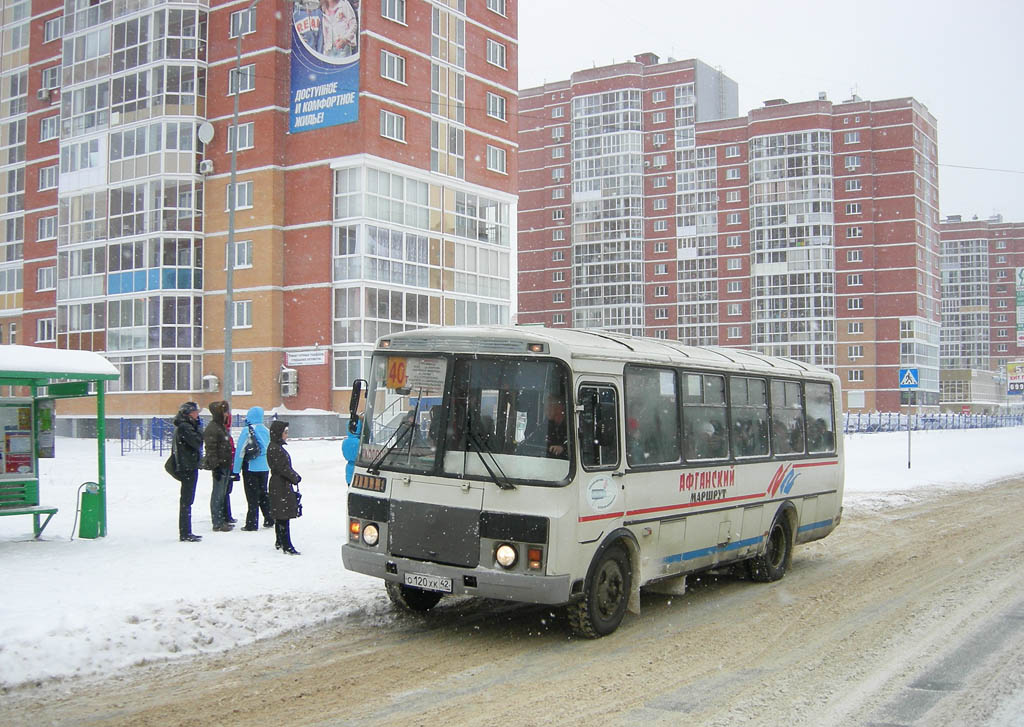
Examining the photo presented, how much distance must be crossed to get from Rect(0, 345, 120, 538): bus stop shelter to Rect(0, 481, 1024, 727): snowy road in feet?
16.4

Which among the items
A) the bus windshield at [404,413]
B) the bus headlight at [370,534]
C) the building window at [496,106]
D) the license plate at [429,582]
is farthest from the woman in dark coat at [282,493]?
the building window at [496,106]

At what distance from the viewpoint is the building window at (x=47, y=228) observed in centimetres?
5288

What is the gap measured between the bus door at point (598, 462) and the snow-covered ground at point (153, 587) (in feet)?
8.27

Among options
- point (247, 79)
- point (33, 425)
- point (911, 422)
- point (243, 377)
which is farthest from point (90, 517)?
point (911, 422)

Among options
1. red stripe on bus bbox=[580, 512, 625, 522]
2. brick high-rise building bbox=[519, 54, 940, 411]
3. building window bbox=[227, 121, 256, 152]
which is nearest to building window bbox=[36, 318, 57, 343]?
building window bbox=[227, 121, 256, 152]

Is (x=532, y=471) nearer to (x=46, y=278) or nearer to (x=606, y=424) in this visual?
(x=606, y=424)

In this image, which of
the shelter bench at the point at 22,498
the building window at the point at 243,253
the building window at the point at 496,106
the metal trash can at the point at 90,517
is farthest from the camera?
the building window at the point at 496,106

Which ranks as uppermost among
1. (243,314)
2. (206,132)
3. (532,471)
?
(206,132)

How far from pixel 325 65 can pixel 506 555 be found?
3786cm

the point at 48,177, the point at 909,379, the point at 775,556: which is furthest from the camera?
the point at 48,177

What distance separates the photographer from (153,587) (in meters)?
9.09

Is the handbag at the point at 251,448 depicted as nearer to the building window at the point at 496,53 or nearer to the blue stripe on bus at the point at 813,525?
the blue stripe on bus at the point at 813,525

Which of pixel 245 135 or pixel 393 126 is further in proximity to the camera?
pixel 245 135

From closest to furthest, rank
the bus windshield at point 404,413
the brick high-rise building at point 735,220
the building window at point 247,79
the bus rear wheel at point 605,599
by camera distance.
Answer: the bus rear wheel at point 605,599 < the bus windshield at point 404,413 < the building window at point 247,79 < the brick high-rise building at point 735,220
